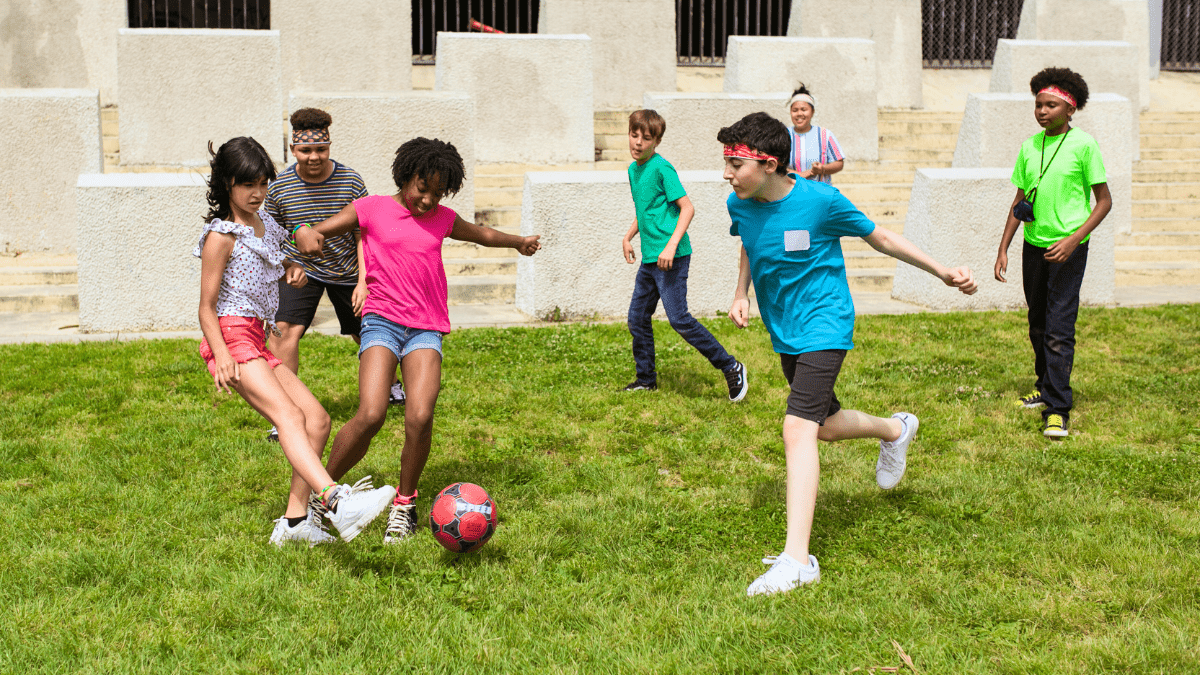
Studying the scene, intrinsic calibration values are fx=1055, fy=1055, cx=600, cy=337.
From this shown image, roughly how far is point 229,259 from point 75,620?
5.25 ft

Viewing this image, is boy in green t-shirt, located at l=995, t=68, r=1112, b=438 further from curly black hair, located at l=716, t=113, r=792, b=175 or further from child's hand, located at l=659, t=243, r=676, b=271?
curly black hair, located at l=716, t=113, r=792, b=175

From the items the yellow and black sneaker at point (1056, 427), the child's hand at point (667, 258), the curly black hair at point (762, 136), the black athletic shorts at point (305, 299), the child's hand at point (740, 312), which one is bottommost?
the yellow and black sneaker at point (1056, 427)

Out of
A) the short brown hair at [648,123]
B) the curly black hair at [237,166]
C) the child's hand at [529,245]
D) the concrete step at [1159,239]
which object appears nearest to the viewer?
the curly black hair at [237,166]

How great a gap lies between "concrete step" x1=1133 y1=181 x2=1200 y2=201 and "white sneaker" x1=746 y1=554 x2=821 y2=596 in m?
12.9

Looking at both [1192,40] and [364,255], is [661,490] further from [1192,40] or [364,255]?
[1192,40]

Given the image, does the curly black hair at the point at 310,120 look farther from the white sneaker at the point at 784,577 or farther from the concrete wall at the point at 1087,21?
the concrete wall at the point at 1087,21

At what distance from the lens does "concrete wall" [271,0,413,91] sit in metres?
14.7

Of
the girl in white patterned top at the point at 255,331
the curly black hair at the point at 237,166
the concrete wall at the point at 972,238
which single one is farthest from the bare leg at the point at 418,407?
the concrete wall at the point at 972,238

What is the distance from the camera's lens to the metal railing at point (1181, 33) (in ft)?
66.6

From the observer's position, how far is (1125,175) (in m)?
13.0

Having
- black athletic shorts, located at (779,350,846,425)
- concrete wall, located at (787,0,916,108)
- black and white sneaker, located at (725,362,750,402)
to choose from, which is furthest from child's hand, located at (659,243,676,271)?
concrete wall, located at (787,0,916,108)

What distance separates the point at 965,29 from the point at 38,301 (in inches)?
643

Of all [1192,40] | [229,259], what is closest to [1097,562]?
[229,259]

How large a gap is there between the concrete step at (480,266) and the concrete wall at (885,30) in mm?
8213
